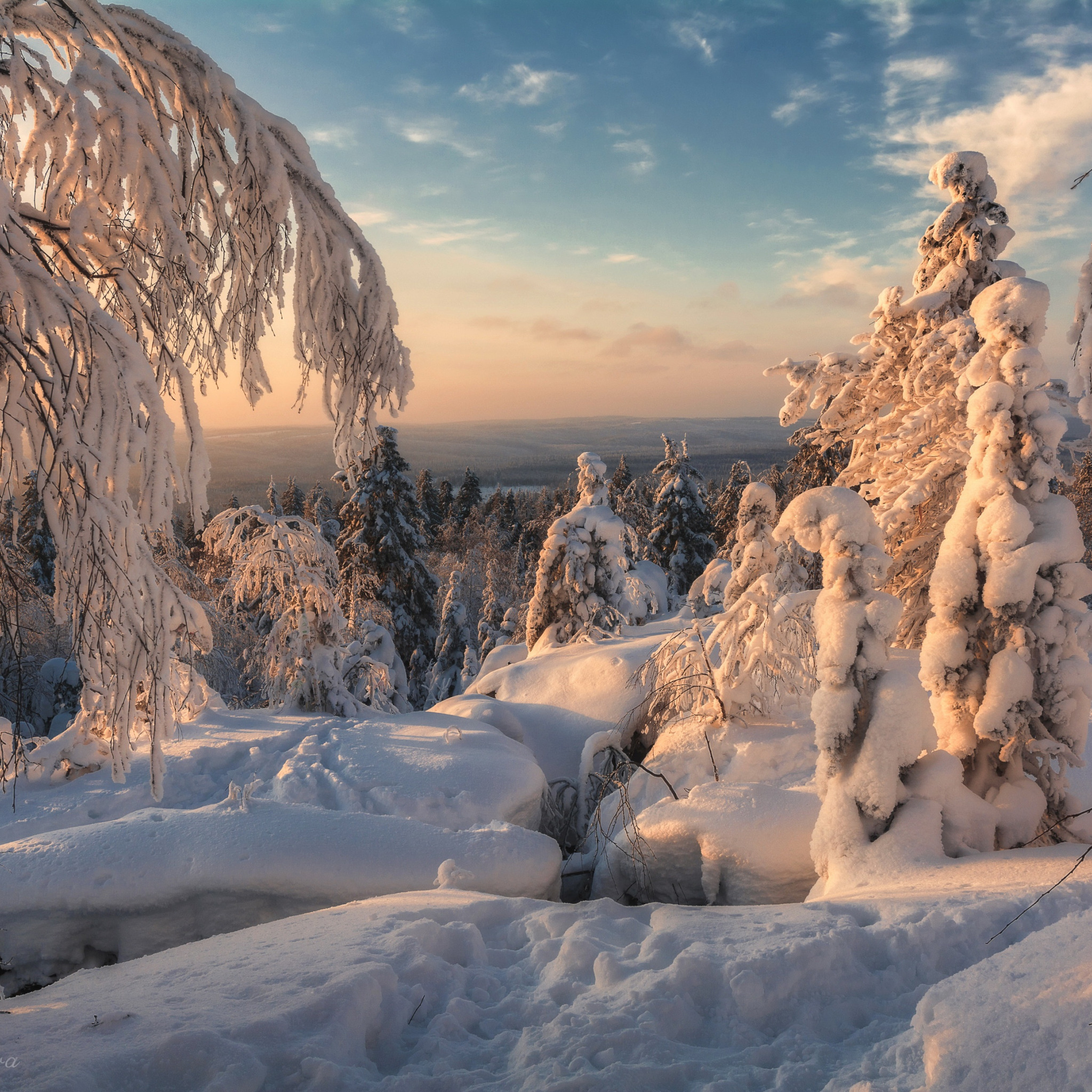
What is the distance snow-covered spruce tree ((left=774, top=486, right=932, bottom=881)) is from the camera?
5.48 meters

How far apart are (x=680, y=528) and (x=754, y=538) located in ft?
79.4

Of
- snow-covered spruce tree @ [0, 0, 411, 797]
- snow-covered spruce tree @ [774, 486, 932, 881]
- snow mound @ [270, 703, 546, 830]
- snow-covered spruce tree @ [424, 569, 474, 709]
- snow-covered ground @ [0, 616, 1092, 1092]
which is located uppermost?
snow-covered spruce tree @ [0, 0, 411, 797]

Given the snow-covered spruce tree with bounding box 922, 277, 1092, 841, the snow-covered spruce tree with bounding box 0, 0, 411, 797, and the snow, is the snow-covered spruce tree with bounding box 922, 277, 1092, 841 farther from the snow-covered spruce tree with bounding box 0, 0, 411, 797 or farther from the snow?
the snow-covered spruce tree with bounding box 0, 0, 411, 797

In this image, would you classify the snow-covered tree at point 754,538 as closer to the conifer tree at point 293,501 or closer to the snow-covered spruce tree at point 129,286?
the snow-covered spruce tree at point 129,286

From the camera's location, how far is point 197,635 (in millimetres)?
3455

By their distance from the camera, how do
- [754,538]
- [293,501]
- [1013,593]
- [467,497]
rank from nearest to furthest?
1. [1013,593]
2. [754,538]
3. [293,501]
4. [467,497]

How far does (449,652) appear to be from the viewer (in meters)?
27.9

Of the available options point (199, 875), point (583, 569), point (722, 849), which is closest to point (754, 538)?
point (722, 849)

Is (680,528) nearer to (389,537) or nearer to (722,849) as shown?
(389,537)

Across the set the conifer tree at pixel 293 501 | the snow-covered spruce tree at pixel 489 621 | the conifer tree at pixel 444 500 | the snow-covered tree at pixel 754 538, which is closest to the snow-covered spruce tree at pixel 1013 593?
the snow-covered tree at pixel 754 538

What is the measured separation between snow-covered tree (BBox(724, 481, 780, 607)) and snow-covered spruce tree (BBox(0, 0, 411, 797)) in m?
7.53

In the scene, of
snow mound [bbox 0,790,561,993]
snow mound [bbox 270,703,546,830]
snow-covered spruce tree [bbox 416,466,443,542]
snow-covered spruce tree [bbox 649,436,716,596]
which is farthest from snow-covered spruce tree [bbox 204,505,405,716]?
snow-covered spruce tree [bbox 416,466,443,542]

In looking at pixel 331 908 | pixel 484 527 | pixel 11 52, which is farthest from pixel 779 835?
pixel 484 527

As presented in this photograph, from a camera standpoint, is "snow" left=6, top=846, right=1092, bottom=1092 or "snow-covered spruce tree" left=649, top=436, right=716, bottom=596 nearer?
"snow" left=6, top=846, right=1092, bottom=1092
